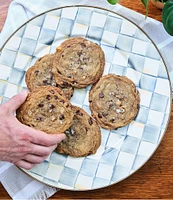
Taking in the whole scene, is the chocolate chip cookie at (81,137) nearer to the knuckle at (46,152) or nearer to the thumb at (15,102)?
the knuckle at (46,152)

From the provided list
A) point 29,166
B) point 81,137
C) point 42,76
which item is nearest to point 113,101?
point 81,137

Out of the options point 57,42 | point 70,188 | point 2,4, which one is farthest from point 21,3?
point 70,188

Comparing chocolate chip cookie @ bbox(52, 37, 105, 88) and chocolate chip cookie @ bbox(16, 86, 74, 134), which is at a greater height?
chocolate chip cookie @ bbox(52, 37, 105, 88)

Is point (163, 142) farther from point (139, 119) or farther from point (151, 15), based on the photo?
point (151, 15)

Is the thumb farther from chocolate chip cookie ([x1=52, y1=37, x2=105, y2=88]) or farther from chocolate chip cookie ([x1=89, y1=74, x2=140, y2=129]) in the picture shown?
chocolate chip cookie ([x1=89, y1=74, x2=140, y2=129])

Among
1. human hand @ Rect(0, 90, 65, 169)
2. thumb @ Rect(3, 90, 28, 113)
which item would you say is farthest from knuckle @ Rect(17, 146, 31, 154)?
thumb @ Rect(3, 90, 28, 113)

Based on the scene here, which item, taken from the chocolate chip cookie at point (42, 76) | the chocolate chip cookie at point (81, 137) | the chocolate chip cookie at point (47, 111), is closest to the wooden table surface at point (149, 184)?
the chocolate chip cookie at point (81, 137)
